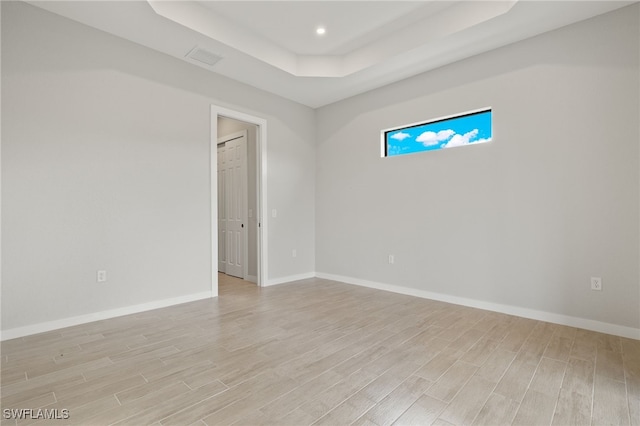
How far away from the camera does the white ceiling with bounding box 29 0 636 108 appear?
9.69 feet

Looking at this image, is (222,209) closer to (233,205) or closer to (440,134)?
Result: (233,205)

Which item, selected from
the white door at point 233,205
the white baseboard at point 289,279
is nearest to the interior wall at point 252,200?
the white door at point 233,205

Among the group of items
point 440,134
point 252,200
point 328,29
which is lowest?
point 252,200

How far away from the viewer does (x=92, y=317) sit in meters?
3.14

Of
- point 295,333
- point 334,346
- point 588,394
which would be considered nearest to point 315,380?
point 334,346

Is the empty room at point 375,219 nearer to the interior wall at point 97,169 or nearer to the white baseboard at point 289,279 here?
the interior wall at point 97,169

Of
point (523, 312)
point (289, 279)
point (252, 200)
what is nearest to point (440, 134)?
point (523, 312)

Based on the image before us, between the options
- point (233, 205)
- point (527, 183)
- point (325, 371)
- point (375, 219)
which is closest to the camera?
point (325, 371)

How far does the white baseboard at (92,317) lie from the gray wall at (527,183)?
8.67 ft

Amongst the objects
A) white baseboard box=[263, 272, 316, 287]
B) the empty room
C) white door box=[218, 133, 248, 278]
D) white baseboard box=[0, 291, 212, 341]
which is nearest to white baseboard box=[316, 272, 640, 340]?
the empty room

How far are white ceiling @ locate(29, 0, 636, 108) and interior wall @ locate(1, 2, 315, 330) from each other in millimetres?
281

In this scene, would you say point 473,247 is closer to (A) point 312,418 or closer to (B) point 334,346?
(B) point 334,346

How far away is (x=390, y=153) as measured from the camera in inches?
182

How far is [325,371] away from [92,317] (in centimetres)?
255
